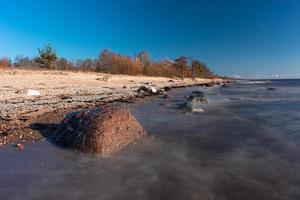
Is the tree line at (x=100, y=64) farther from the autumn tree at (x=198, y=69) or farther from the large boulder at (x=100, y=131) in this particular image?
the large boulder at (x=100, y=131)

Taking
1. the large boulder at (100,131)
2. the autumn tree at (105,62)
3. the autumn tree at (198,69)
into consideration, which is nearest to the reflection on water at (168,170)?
the large boulder at (100,131)

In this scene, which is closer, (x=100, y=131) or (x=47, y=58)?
(x=100, y=131)

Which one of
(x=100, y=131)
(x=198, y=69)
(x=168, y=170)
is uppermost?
(x=198, y=69)

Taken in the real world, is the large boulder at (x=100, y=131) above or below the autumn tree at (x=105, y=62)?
below

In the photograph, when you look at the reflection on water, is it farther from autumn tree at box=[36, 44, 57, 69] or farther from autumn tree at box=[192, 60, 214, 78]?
autumn tree at box=[192, 60, 214, 78]

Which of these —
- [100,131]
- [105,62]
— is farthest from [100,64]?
[100,131]

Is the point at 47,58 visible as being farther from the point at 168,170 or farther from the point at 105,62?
the point at 168,170

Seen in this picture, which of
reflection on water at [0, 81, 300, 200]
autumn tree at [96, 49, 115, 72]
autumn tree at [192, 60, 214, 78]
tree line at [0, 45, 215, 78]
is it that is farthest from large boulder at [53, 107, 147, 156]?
autumn tree at [192, 60, 214, 78]

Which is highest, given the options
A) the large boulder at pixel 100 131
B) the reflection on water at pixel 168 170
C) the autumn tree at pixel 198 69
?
the autumn tree at pixel 198 69

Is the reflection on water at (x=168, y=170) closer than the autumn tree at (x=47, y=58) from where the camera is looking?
Yes

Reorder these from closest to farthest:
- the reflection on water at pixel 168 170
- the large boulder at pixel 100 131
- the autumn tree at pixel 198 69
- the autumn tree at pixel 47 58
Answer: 1. the reflection on water at pixel 168 170
2. the large boulder at pixel 100 131
3. the autumn tree at pixel 47 58
4. the autumn tree at pixel 198 69

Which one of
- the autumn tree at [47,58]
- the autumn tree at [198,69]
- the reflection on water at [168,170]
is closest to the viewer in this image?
the reflection on water at [168,170]

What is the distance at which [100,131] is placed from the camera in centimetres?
673

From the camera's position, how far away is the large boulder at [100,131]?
6.57 metres
